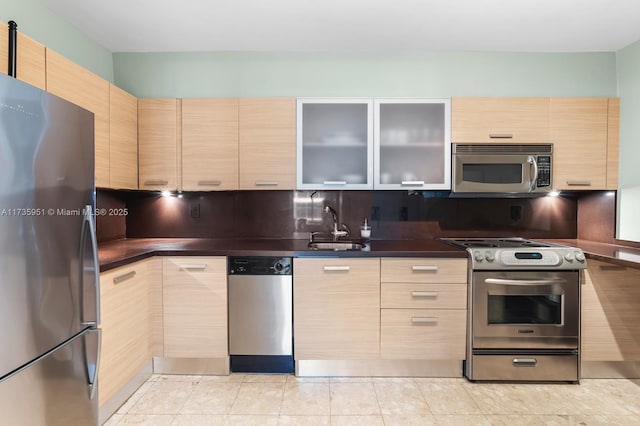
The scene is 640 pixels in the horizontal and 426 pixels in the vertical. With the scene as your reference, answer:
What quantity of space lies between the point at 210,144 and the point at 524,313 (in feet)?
8.21

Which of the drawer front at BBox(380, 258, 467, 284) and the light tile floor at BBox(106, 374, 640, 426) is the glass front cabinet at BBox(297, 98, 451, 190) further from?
the light tile floor at BBox(106, 374, 640, 426)

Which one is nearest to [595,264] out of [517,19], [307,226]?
[517,19]

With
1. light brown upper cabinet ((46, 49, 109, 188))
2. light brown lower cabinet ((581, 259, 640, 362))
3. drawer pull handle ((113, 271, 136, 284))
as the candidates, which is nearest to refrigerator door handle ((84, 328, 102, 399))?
drawer pull handle ((113, 271, 136, 284))

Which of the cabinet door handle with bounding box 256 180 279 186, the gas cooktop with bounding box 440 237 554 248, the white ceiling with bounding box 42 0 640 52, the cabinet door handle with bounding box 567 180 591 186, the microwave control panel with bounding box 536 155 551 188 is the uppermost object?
the white ceiling with bounding box 42 0 640 52

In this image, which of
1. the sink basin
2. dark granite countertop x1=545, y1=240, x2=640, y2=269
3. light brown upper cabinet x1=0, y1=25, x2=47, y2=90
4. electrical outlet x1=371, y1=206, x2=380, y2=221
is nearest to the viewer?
light brown upper cabinet x1=0, y1=25, x2=47, y2=90

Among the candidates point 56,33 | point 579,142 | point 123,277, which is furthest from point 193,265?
point 579,142

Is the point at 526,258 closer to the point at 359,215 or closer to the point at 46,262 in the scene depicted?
the point at 359,215

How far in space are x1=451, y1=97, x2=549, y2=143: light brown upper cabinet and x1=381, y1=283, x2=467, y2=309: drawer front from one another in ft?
3.57

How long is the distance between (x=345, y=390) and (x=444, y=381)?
2.22 feet

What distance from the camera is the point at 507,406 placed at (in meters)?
2.01

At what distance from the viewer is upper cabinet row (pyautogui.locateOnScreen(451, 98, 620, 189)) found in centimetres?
252

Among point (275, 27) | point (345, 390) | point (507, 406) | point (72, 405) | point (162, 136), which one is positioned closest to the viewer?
point (72, 405)

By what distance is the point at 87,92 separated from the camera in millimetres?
2006

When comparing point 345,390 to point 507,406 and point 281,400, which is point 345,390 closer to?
point 281,400
